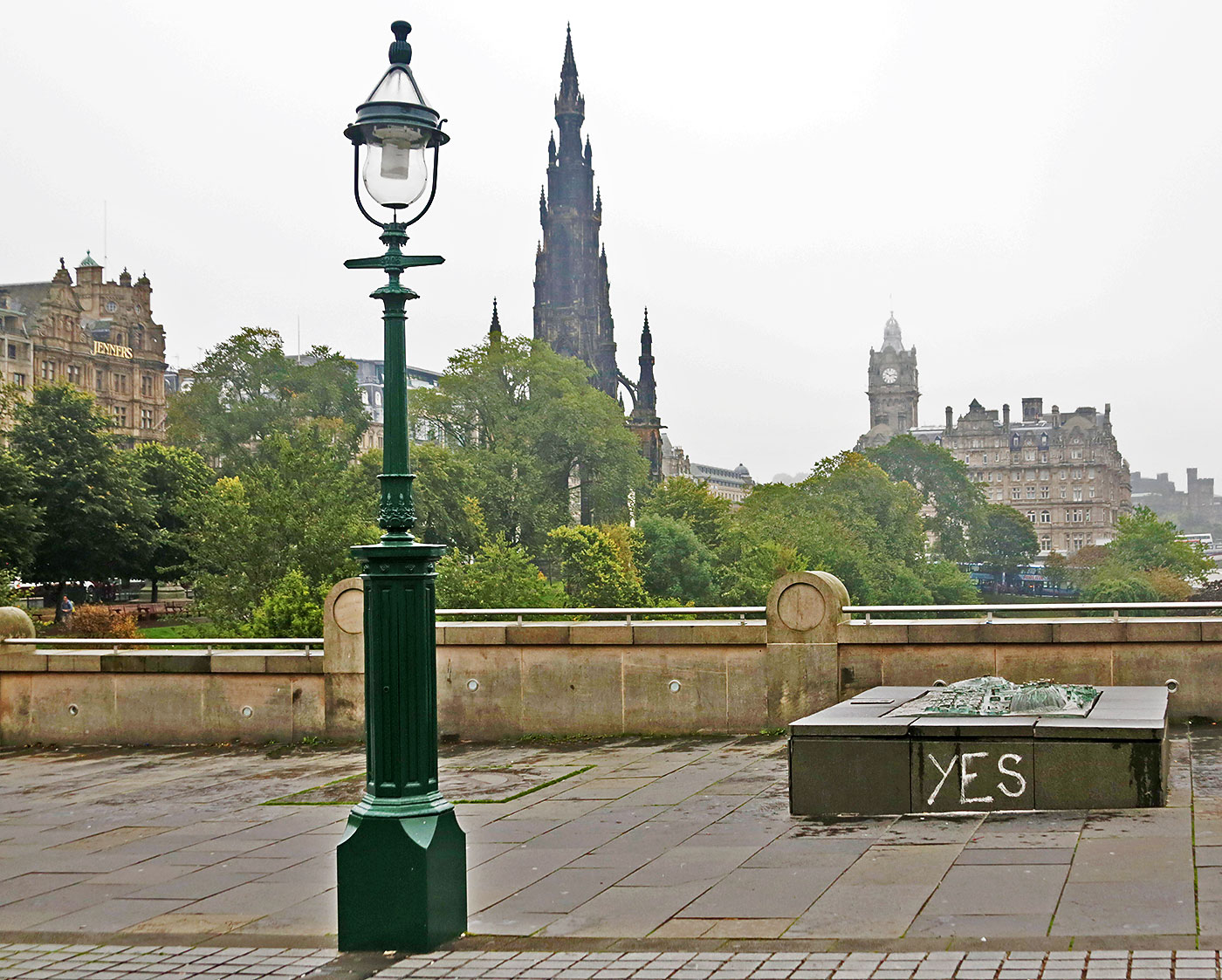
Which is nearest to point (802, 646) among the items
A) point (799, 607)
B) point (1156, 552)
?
point (799, 607)

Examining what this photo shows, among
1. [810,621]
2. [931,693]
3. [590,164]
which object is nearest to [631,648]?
[810,621]

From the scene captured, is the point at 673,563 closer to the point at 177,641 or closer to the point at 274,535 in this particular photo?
the point at 274,535

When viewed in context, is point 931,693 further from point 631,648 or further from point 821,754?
point 631,648

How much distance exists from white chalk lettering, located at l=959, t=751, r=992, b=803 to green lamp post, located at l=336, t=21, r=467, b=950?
13.1 feet

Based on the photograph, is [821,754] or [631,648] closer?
[821,754]

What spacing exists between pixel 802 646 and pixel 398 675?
9069mm

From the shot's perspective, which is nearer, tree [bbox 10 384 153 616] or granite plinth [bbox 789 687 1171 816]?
granite plinth [bbox 789 687 1171 816]

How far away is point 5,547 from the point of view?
176 feet

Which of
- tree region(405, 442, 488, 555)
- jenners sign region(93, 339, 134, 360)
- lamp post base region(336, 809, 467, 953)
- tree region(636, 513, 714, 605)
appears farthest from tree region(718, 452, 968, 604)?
lamp post base region(336, 809, 467, 953)

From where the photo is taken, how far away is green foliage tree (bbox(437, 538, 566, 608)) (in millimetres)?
63812

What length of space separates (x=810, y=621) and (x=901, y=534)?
91.8m

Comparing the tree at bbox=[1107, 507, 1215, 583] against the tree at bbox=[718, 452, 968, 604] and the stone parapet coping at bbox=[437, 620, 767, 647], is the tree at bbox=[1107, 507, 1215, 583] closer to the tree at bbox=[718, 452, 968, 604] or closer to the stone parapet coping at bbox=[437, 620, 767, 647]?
the tree at bbox=[718, 452, 968, 604]

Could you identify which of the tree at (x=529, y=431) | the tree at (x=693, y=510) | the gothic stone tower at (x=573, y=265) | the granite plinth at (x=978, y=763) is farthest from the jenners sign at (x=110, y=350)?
the granite plinth at (x=978, y=763)

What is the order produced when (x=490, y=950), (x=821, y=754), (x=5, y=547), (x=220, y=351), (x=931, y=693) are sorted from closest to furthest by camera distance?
1. (x=490, y=950)
2. (x=821, y=754)
3. (x=931, y=693)
4. (x=5, y=547)
5. (x=220, y=351)
